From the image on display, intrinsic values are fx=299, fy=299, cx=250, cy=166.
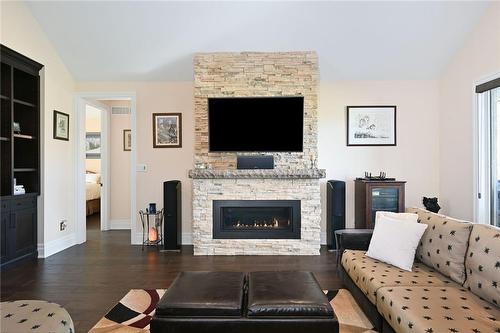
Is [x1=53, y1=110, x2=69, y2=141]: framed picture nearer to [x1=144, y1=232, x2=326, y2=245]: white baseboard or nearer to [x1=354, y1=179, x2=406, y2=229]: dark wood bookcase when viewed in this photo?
[x1=144, y1=232, x2=326, y2=245]: white baseboard

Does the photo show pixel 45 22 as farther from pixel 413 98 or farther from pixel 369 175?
pixel 413 98

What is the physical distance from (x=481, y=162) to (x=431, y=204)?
839mm

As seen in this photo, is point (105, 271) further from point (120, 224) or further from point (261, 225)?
point (120, 224)

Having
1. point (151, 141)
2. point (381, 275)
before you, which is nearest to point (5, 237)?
point (151, 141)

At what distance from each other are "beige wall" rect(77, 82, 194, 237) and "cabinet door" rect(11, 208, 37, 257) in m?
1.39

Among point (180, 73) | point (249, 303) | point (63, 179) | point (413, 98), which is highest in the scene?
point (180, 73)

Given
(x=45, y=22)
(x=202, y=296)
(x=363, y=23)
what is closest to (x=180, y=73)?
(x=45, y=22)

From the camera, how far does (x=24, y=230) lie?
3.88 metres

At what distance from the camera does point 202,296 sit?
6.33 ft

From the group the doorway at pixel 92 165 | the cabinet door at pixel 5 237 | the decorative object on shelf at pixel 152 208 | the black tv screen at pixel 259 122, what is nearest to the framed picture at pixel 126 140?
the doorway at pixel 92 165

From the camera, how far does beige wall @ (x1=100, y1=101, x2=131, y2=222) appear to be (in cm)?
596

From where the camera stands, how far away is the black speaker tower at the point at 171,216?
4324 millimetres

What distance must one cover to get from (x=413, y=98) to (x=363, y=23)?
159 cm

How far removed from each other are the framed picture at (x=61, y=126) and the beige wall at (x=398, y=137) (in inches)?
156
